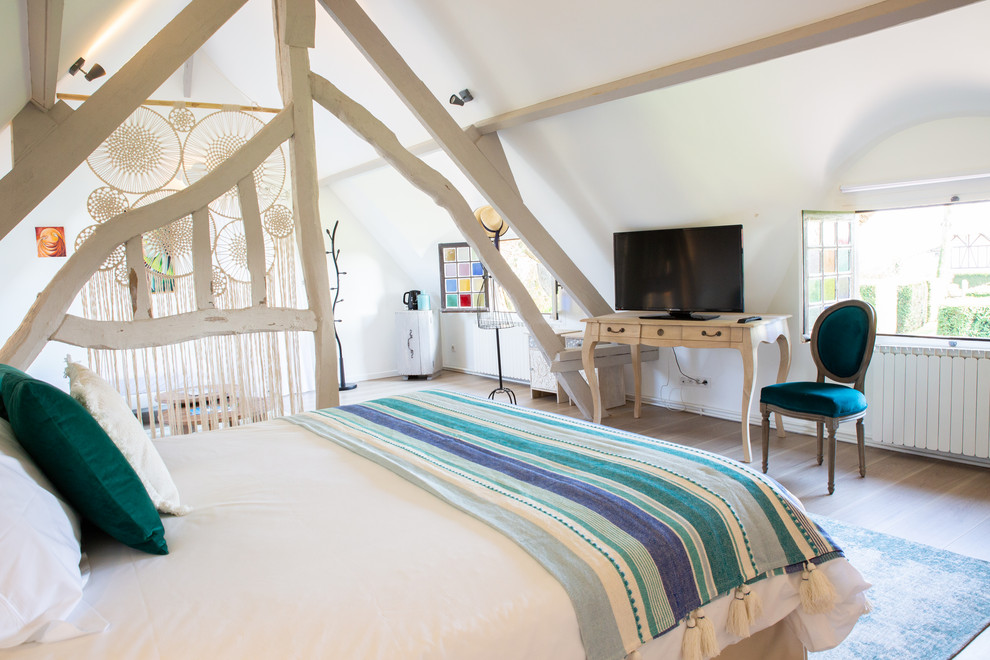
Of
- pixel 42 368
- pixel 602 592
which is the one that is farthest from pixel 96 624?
pixel 42 368

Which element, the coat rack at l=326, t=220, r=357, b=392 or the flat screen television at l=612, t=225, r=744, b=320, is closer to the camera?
the flat screen television at l=612, t=225, r=744, b=320

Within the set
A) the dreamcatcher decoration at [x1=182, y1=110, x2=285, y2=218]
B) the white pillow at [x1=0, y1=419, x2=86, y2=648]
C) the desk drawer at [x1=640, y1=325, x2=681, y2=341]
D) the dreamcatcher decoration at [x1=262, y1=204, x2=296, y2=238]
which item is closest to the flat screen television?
the desk drawer at [x1=640, y1=325, x2=681, y2=341]

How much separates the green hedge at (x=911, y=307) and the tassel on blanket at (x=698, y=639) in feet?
10.8

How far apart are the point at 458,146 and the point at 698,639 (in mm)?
3625

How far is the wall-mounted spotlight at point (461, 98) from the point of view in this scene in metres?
4.45

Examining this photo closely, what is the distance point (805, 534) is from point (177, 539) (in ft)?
5.08

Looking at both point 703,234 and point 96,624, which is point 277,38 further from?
point 96,624

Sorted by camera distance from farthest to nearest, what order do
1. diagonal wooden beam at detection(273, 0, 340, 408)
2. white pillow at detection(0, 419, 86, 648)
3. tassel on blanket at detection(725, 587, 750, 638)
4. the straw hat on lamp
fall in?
the straw hat on lamp
diagonal wooden beam at detection(273, 0, 340, 408)
tassel on blanket at detection(725, 587, 750, 638)
white pillow at detection(0, 419, 86, 648)

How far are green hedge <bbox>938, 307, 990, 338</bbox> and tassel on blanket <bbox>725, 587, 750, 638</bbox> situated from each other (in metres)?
3.06

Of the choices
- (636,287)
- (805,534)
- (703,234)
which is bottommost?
(805,534)

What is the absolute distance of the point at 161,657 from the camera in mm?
1124

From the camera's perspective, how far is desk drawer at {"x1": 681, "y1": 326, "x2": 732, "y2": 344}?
13.2 feet

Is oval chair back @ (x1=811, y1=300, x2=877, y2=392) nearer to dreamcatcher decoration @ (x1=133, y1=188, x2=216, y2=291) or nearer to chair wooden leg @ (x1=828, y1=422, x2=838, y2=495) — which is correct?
chair wooden leg @ (x1=828, y1=422, x2=838, y2=495)

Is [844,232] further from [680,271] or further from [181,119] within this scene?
[181,119]
